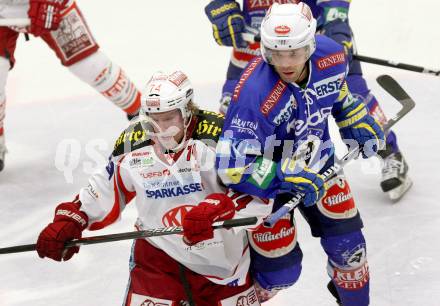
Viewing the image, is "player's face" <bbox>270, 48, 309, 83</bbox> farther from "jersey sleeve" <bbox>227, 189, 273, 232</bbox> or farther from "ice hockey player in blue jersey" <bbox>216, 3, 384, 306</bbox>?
"jersey sleeve" <bbox>227, 189, 273, 232</bbox>

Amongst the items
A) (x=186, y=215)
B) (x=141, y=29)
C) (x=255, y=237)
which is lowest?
(x=141, y=29)

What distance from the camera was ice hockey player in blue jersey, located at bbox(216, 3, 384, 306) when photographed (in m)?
2.97

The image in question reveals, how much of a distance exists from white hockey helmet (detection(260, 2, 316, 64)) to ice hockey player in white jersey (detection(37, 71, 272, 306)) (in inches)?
11.9

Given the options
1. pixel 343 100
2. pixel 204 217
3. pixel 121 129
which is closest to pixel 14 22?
pixel 121 129

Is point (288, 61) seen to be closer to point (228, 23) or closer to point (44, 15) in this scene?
point (228, 23)

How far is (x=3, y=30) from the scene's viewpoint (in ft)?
16.1

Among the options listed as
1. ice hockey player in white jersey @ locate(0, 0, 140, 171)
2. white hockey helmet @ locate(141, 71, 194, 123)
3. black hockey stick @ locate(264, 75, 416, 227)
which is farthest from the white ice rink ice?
white hockey helmet @ locate(141, 71, 194, 123)

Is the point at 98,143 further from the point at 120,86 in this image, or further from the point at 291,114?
the point at 291,114

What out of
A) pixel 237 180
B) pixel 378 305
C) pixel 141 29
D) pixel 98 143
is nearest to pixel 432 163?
pixel 378 305

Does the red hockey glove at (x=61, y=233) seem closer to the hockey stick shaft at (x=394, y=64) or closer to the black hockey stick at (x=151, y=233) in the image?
the black hockey stick at (x=151, y=233)

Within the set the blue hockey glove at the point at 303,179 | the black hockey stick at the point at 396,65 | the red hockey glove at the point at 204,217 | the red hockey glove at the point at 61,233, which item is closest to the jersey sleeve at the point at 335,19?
the black hockey stick at the point at 396,65

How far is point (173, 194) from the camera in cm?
296

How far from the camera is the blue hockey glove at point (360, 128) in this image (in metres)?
3.35

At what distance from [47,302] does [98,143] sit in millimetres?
1830
